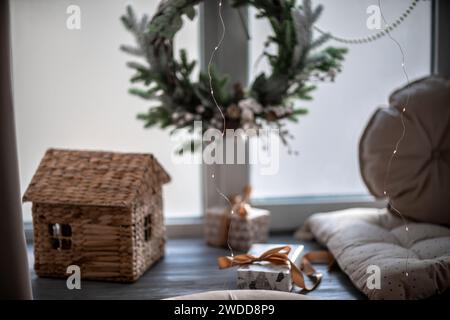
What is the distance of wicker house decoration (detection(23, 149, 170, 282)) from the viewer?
136 centimetres

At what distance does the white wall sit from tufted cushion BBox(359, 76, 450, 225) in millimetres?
612

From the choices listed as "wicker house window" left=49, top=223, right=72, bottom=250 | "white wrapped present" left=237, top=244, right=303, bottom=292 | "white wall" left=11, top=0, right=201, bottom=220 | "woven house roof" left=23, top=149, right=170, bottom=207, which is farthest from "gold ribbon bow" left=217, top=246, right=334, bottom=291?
"white wall" left=11, top=0, right=201, bottom=220

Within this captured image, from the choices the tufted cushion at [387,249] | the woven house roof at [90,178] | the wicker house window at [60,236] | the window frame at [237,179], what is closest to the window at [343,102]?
the window frame at [237,179]

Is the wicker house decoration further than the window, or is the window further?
the window

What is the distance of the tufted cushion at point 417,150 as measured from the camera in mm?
1578

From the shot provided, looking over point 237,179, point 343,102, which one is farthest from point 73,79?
point 343,102

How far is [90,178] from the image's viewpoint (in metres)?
1.39

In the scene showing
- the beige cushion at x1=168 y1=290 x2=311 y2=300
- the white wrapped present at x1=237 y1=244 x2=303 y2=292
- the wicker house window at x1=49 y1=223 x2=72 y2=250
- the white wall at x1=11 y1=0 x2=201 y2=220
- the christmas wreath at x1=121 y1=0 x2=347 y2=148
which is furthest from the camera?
the white wall at x1=11 y1=0 x2=201 y2=220

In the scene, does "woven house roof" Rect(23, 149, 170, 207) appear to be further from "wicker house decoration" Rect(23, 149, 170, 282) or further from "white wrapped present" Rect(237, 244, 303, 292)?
"white wrapped present" Rect(237, 244, 303, 292)

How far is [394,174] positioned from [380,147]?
0.08 meters

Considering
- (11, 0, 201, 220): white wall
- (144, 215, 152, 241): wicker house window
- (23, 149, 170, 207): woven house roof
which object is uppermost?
(11, 0, 201, 220): white wall

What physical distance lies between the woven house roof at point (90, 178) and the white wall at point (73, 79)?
265 millimetres

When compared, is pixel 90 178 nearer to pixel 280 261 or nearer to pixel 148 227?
pixel 148 227
